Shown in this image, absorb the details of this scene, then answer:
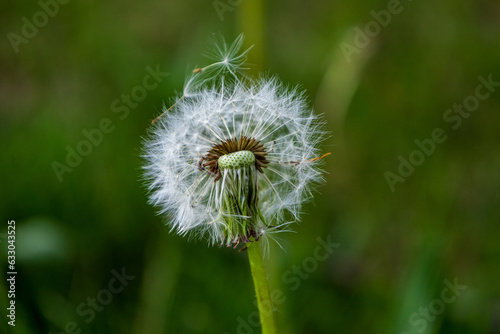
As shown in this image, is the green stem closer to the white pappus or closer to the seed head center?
the white pappus

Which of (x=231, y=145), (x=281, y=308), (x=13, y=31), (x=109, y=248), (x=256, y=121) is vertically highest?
(x=13, y=31)

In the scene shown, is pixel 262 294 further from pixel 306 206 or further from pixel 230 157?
pixel 306 206

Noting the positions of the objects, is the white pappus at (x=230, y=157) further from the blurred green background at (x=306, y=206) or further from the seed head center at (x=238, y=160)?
the blurred green background at (x=306, y=206)

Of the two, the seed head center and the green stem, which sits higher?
the seed head center

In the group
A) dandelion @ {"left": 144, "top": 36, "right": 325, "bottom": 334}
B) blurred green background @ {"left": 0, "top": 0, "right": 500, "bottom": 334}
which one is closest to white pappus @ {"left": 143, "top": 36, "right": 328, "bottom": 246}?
dandelion @ {"left": 144, "top": 36, "right": 325, "bottom": 334}

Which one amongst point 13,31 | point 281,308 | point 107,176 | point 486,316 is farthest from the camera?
point 13,31

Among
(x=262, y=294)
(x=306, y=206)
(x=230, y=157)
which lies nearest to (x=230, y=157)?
(x=230, y=157)

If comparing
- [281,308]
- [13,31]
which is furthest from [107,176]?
[13,31]

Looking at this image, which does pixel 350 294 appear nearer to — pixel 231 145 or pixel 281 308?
pixel 281 308
